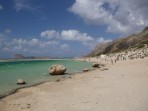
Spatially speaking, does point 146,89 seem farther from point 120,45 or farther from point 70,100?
point 120,45

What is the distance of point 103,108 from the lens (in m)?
11.7

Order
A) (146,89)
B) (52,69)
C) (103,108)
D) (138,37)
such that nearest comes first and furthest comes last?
(103,108) → (146,89) → (52,69) → (138,37)

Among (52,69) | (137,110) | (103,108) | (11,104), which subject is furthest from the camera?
(52,69)

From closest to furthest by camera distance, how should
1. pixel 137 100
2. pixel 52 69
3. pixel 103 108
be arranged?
1. pixel 103 108
2. pixel 137 100
3. pixel 52 69

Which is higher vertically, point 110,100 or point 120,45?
point 120,45

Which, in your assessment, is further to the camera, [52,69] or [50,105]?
[52,69]

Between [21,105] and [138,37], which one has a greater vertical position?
[138,37]

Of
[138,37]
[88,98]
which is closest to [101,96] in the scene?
[88,98]

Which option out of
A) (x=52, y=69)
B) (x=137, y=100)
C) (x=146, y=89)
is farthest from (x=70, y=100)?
(x=52, y=69)

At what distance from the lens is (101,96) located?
578 inches

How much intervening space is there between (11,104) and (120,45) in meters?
176

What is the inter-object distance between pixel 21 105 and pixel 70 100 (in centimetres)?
317

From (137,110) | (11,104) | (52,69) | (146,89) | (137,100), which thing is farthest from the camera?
(52,69)

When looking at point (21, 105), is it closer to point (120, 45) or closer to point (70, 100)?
point (70, 100)
